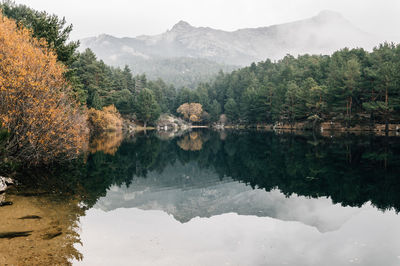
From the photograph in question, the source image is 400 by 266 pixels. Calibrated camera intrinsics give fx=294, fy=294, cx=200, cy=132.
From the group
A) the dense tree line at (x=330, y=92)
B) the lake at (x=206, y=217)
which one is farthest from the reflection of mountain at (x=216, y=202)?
the dense tree line at (x=330, y=92)

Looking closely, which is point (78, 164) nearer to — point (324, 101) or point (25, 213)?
point (25, 213)

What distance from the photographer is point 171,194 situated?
19.0m

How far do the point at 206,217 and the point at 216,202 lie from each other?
9.86 feet

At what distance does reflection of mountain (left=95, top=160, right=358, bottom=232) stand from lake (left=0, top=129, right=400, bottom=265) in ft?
0.19

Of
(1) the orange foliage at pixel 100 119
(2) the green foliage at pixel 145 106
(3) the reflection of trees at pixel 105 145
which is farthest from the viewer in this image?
(2) the green foliage at pixel 145 106

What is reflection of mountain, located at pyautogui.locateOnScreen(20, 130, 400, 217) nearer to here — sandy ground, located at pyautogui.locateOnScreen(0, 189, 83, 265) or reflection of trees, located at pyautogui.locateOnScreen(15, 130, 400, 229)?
reflection of trees, located at pyautogui.locateOnScreen(15, 130, 400, 229)

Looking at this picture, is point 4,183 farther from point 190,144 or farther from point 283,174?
point 190,144

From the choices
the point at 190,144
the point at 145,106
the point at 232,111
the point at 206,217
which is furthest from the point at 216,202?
the point at 232,111

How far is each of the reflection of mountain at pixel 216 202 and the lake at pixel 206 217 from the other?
58 mm

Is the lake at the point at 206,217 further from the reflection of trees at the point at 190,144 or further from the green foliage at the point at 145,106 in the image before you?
the green foliage at the point at 145,106

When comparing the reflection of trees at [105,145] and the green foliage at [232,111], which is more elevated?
the green foliage at [232,111]

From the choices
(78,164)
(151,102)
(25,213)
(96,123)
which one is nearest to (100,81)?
(96,123)

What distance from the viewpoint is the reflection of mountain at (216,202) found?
13797mm

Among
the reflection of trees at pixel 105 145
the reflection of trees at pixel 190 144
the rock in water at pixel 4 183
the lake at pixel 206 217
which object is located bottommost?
the reflection of trees at pixel 190 144
